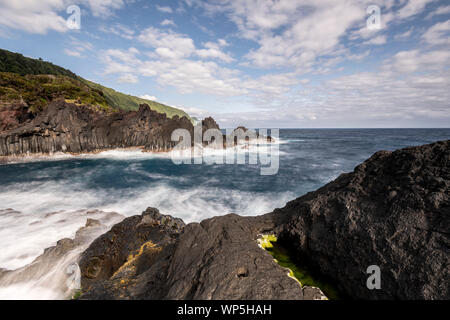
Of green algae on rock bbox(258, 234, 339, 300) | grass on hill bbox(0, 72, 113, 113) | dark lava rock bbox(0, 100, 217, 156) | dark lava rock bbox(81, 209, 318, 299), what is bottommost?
green algae on rock bbox(258, 234, 339, 300)

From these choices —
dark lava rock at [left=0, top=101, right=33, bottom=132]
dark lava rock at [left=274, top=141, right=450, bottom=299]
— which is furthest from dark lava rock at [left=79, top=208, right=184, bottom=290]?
dark lava rock at [left=0, top=101, right=33, bottom=132]

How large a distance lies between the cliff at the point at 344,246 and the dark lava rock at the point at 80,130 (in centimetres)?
4147

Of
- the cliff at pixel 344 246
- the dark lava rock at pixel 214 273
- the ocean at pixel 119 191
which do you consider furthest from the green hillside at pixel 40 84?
the cliff at pixel 344 246

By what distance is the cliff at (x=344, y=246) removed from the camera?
9.85ft

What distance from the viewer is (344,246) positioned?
3787 millimetres

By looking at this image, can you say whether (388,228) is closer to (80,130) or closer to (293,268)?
(293,268)

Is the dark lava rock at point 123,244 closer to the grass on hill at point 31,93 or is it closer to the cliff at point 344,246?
the cliff at point 344,246

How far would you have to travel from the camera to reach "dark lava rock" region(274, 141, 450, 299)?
116 inches

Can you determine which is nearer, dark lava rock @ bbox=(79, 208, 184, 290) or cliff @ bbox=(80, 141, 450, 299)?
cliff @ bbox=(80, 141, 450, 299)

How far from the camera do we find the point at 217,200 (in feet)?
60.9

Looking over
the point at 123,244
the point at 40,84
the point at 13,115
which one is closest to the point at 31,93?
the point at 40,84

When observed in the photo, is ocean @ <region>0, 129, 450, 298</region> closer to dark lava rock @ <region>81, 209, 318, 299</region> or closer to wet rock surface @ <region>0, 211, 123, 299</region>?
wet rock surface @ <region>0, 211, 123, 299</region>

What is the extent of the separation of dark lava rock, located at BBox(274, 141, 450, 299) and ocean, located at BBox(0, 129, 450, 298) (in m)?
11.5
